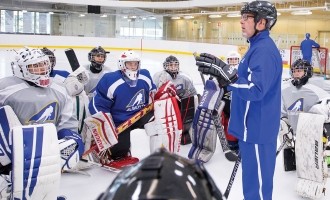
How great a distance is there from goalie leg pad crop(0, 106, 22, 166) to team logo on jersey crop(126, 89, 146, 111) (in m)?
1.44

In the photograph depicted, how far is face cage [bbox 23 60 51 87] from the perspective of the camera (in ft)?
7.72

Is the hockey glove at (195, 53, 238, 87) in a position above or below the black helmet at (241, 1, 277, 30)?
below

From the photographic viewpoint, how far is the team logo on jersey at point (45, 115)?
7.76ft

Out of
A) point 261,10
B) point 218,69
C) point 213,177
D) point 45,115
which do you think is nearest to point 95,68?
point 213,177

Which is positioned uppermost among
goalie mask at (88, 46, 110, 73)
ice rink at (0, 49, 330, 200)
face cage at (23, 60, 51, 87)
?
goalie mask at (88, 46, 110, 73)

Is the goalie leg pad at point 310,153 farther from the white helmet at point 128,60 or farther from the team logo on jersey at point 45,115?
the team logo on jersey at point 45,115

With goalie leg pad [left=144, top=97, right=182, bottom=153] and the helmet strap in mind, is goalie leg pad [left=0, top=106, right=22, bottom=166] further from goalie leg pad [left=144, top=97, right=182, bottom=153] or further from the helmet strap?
the helmet strap

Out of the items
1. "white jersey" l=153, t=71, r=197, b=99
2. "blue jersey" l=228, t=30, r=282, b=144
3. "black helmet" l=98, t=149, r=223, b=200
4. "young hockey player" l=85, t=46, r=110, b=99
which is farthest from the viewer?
"white jersey" l=153, t=71, r=197, b=99

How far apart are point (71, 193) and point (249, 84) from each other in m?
1.59

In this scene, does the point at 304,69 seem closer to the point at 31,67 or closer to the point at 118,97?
the point at 118,97

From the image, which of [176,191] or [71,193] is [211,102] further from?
[176,191]

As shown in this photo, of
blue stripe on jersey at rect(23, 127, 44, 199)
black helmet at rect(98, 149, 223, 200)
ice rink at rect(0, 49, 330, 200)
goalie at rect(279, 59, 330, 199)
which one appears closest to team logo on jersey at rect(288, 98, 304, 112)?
goalie at rect(279, 59, 330, 199)

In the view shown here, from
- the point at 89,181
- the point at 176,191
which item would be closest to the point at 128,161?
the point at 89,181

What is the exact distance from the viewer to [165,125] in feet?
11.3
